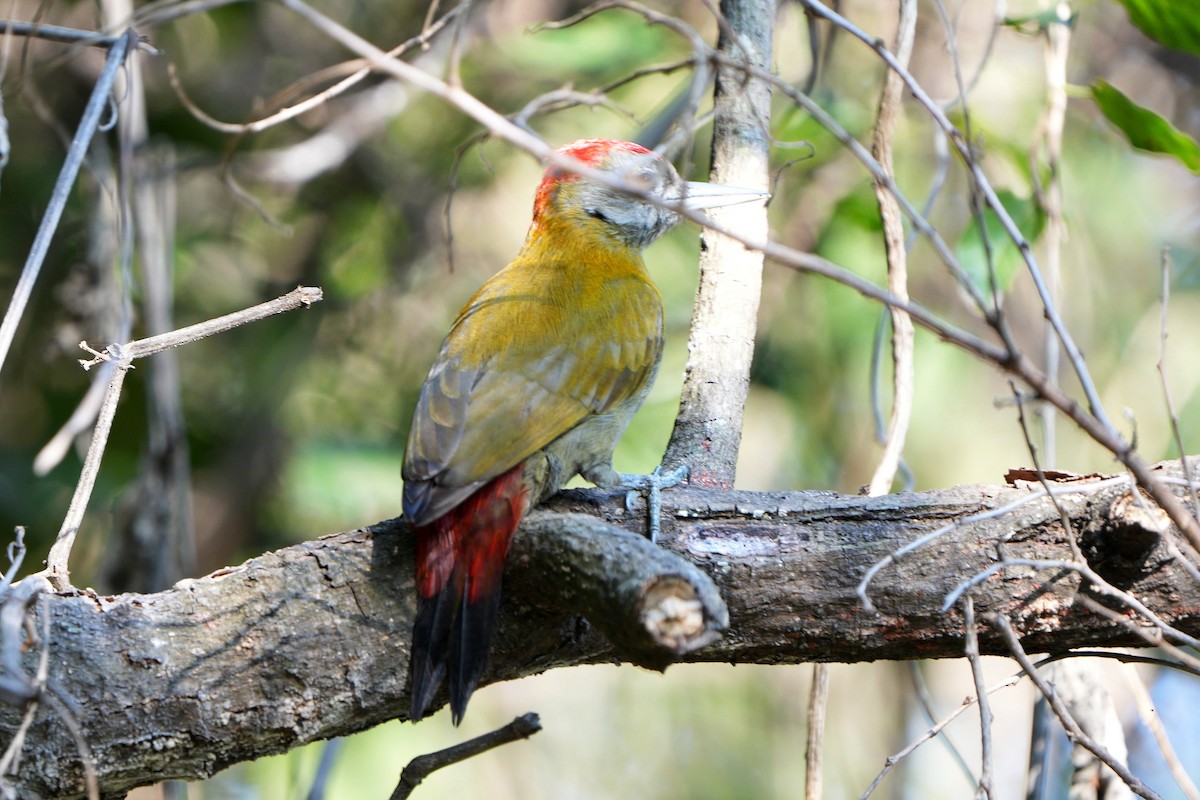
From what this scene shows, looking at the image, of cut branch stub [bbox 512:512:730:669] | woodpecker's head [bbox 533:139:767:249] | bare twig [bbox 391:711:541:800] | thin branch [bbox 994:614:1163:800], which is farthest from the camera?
woodpecker's head [bbox 533:139:767:249]

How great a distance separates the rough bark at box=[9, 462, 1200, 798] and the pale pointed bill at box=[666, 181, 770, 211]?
3.29ft

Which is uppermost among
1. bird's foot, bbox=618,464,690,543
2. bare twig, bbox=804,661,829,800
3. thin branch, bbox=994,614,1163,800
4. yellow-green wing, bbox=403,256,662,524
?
yellow-green wing, bbox=403,256,662,524

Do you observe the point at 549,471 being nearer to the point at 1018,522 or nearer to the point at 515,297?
the point at 515,297

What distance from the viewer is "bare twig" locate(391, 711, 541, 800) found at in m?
1.87

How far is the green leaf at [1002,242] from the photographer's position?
3.04m

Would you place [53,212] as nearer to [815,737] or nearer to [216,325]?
[216,325]

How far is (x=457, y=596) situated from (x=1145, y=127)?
6.55ft

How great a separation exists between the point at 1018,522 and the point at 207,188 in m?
4.46

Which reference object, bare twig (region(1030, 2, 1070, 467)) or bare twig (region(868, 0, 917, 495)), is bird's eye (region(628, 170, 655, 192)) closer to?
bare twig (region(868, 0, 917, 495))

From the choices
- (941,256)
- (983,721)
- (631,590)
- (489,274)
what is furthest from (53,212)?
(489,274)

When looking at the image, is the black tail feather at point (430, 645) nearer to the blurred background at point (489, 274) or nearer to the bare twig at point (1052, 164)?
the bare twig at point (1052, 164)

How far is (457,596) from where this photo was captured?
2.08 m

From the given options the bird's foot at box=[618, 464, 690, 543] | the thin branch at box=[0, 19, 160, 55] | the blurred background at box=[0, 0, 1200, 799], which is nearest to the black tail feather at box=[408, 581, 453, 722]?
the bird's foot at box=[618, 464, 690, 543]

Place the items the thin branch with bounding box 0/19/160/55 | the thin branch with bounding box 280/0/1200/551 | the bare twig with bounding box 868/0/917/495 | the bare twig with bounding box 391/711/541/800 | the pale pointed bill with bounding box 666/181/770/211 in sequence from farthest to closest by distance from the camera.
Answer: the pale pointed bill with bounding box 666/181/770/211, the bare twig with bounding box 868/0/917/495, the thin branch with bounding box 0/19/160/55, the bare twig with bounding box 391/711/541/800, the thin branch with bounding box 280/0/1200/551
